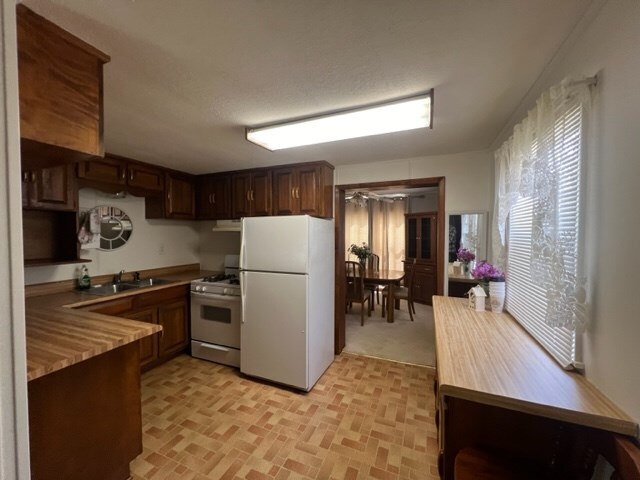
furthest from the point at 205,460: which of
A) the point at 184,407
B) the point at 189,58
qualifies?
the point at 189,58

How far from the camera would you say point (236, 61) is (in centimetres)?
119

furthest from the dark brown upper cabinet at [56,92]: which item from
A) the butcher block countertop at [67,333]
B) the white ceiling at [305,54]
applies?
the butcher block countertop at [67,333]

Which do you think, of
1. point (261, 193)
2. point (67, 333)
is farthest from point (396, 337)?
point (67, 333)

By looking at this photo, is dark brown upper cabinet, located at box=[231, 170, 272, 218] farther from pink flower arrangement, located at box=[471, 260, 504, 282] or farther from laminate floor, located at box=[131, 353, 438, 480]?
pink flower arrangement, located at box=[471, 260, 504, 282]

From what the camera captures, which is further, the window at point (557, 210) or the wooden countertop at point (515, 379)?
the window at point (557, 210)

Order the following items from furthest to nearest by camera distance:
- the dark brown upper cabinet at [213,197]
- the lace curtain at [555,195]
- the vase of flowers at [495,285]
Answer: the dark brown upper cabinet at [213,197], the vase of flowers at [495,285], the lace curtain at [555,195]

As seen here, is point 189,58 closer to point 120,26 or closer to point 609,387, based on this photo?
point 120,26

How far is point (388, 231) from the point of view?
6.22m

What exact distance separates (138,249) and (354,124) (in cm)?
298

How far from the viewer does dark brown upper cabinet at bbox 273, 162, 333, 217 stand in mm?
2832

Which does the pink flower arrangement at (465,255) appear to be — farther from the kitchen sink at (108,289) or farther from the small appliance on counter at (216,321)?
the kitchen sink at (108,289)

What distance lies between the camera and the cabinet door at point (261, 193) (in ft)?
10.0

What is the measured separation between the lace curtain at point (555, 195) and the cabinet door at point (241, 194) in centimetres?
265

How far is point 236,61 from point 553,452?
219cm
